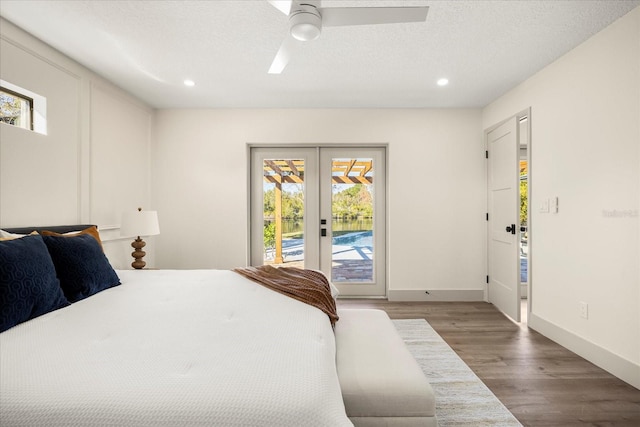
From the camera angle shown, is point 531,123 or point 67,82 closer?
point 67,82

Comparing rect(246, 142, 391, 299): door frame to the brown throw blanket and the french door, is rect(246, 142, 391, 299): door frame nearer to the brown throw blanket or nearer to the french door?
the french door

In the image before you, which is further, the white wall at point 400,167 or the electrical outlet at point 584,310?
the white wall at point 400,167

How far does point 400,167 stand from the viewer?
13.6 ft

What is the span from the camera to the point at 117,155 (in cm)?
350

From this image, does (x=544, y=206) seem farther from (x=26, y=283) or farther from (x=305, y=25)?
(x=26, y=283)

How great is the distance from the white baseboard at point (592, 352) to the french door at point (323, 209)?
1808mm

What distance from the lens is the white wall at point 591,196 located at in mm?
2158

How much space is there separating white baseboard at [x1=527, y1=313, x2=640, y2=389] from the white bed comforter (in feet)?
6.93

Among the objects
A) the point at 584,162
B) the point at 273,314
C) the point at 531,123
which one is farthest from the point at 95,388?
the point at 531,123

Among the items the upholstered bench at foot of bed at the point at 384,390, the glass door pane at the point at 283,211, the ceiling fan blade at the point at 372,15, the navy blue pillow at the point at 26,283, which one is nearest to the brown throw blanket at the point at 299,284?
the upholstered bench at foot of bed at the point at 384,390

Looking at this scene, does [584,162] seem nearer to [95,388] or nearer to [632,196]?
[632,196]

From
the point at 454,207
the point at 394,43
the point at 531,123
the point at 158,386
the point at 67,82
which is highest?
the point at 394,43

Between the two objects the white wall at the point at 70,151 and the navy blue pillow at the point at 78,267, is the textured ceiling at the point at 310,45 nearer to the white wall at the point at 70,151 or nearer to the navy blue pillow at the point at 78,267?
the white wall at the point at 70,151

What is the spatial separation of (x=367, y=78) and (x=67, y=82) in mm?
2646
